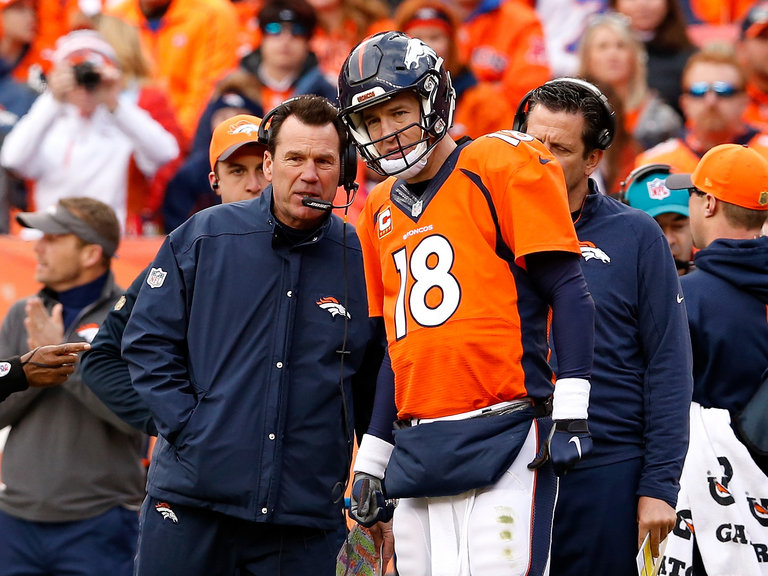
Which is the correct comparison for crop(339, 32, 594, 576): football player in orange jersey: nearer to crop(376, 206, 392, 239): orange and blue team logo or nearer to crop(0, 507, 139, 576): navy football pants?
crop(376, 206, 392, 239): orange and blue team logo

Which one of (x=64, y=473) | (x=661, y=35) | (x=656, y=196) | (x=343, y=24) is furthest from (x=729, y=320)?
(x=343, y=24)

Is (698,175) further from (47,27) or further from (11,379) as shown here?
(47,27)

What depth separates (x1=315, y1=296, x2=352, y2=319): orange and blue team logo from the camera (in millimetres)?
4434

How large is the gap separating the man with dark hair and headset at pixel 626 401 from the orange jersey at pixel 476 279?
609mm

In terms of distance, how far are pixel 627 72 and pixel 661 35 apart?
52.2 inches

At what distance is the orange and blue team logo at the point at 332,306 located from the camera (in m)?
4.43

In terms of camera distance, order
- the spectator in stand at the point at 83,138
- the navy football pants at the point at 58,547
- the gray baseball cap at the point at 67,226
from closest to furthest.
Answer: the navy football pants at the point at 58,547, the gray baseball cap at the point at 67,226, the spectator in stand at the point at 83,138

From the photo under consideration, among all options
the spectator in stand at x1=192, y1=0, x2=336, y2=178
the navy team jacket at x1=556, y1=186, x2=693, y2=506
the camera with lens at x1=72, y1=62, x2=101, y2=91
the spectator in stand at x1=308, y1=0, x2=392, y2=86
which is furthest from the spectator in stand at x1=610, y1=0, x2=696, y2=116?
the navy team jacket at x1=556, y1=186, x2=693, y2=506

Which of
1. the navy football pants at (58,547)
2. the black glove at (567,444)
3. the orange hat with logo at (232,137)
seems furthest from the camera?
the navy football pants at (58,547)

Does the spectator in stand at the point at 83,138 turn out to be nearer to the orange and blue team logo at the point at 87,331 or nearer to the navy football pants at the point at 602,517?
the orange and blue team logo at the point at 87,331

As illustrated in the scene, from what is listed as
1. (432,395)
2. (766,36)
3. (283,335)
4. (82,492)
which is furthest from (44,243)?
(766,36)

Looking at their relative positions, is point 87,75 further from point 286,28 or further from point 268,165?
point 268,165

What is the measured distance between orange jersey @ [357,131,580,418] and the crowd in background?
159 inches

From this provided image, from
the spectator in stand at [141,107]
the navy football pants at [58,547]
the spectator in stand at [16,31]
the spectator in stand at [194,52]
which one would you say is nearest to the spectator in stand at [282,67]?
the spectator in stand at [141,107]
